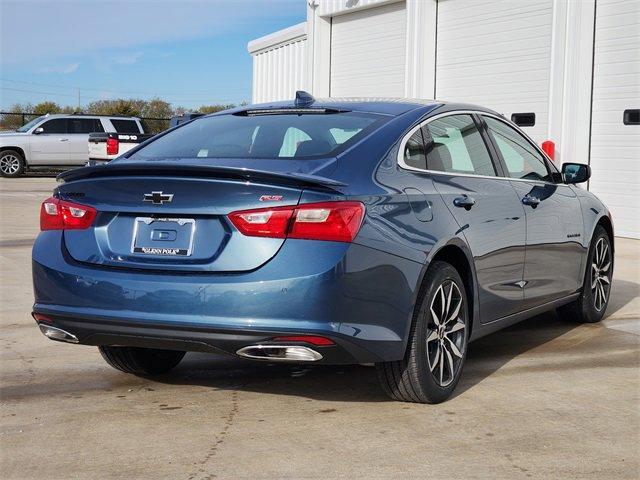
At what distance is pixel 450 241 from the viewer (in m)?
4.80

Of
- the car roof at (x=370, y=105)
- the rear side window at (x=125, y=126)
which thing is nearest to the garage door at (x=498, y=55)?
the car roof at (x=370, y=105)

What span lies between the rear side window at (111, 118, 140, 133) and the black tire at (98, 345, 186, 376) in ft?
73.5

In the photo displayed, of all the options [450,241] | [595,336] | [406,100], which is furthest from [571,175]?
[450,241]

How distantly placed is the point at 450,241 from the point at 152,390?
1.74 metres

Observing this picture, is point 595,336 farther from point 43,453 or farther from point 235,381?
point 43,453

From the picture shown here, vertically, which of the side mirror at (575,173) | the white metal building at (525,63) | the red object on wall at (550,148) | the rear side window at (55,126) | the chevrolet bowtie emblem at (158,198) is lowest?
the chevrolet bowtie emblem at (158,198)

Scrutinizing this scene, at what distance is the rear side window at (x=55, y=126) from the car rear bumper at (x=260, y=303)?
2351 cm

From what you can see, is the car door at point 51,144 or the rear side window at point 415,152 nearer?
the rear side window at point 415,152

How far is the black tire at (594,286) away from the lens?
6945 millimetres

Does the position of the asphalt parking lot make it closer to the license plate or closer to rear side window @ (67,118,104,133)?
the license plate

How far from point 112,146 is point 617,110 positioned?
449 inches

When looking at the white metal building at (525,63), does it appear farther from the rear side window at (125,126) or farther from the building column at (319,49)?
the rear side window at (125,126)

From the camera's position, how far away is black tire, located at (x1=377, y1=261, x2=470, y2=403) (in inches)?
181

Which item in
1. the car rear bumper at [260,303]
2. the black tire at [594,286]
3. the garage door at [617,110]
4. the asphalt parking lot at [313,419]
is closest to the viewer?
the asphalt parking lot at [313,419]
